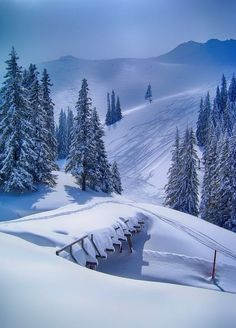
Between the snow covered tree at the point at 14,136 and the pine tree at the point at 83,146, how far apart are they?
284 inches

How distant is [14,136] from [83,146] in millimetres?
9085

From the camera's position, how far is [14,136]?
31203mm

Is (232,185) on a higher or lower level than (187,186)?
higher

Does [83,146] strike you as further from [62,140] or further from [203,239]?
[62,140]

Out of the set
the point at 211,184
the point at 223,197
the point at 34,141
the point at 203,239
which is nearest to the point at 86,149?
the point at 34,141

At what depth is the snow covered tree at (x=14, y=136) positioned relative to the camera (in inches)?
1213

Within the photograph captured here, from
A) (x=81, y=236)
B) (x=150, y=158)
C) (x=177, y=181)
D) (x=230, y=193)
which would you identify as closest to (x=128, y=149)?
(x=150, y=158)

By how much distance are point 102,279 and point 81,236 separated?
18.0ft

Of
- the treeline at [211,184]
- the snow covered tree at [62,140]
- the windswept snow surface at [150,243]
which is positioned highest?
the windswept snow surface at [150,243]

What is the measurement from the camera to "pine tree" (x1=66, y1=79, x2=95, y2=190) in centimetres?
3859

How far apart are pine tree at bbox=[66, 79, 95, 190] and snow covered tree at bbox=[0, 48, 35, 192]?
721 cm

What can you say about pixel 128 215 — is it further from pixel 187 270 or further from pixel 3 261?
pixel 3 261

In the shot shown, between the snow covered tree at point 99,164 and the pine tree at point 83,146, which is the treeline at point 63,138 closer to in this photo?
the snow covered tree at point 99,164

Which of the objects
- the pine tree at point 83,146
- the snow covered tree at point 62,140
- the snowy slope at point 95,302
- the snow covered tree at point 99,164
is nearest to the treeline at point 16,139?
the pine tree at point 83,146
